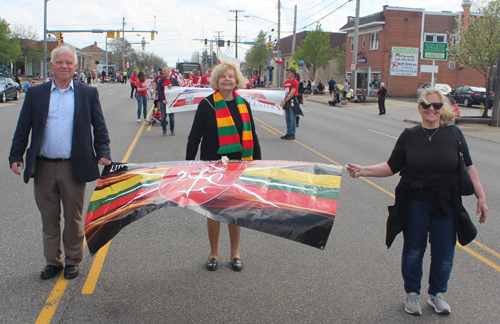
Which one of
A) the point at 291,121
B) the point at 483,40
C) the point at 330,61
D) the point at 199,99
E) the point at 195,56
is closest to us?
the point at 199,99

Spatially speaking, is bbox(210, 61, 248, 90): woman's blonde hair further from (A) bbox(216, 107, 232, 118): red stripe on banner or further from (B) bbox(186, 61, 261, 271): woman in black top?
(A) bbox(216, 107, 232, 118): red stripe on banner

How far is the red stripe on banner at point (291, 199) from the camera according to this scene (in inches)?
132

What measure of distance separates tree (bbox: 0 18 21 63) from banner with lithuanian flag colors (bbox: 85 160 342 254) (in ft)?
149

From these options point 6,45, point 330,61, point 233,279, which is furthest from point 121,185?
point 330,61

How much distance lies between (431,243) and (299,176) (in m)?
1.15

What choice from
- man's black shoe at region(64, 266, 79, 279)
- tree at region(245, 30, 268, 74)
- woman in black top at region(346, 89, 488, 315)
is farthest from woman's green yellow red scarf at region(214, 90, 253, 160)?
tree at region(245, 30, 268, 74)

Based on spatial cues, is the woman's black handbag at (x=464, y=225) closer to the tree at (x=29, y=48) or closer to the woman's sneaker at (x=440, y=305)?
the woman's sneaker at (x=440, y=305)

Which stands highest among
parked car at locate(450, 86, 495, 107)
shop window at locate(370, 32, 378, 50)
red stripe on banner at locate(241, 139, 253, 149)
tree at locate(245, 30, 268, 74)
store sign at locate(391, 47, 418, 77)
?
tree at locate(245, 30, 268, 74)

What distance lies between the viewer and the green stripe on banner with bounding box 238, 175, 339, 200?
3.51 meters

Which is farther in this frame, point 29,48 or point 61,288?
point 29,48

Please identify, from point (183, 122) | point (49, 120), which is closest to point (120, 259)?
point (49, 120)

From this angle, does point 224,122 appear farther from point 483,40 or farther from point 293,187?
point 483,40

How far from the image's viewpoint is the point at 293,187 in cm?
361

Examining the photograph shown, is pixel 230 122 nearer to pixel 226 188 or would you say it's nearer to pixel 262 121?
pixel 226 188
